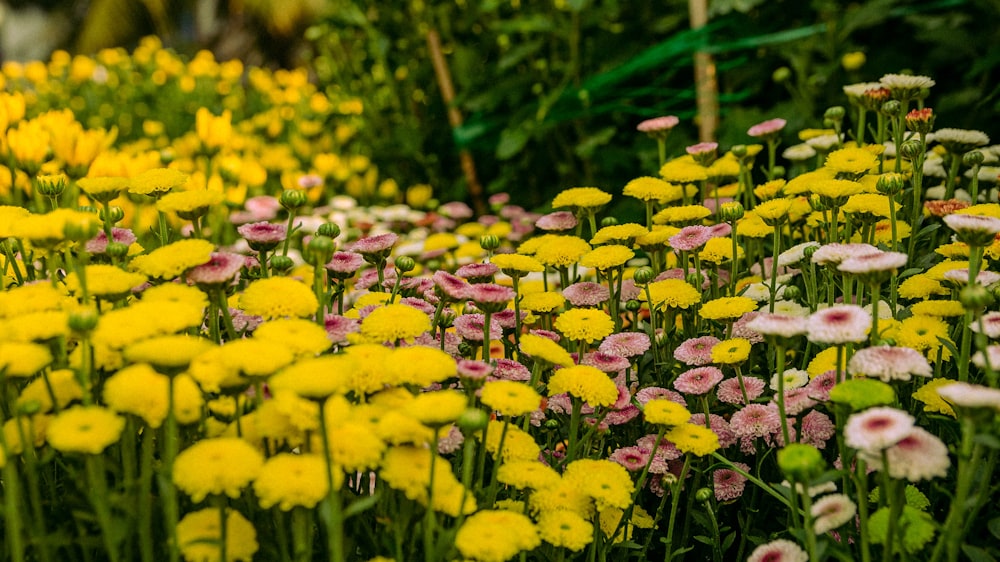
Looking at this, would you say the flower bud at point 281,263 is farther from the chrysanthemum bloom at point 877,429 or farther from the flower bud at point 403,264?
the chrysanthemum bloom at point 877,429

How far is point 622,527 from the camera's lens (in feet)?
3.45

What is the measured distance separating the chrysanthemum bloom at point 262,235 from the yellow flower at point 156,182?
0.10m

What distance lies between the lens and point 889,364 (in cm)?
86

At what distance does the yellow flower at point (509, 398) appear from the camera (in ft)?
2.83

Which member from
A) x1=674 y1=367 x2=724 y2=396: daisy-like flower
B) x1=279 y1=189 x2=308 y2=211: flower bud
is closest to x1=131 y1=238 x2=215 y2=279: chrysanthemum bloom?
x1=279 y1=189 x2=308 y2=211: flower bud

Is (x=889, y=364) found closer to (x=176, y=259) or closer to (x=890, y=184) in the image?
(x=890, y=184)

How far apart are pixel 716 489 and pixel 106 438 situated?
0.73 m

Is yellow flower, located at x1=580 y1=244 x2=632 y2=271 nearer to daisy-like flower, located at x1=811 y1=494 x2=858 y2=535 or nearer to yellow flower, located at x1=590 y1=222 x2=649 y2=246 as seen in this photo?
yellow flower, located at x1=590 y1=222 x2=649 y2=246

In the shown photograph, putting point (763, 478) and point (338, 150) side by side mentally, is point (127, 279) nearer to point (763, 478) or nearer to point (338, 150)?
point (763, 478)

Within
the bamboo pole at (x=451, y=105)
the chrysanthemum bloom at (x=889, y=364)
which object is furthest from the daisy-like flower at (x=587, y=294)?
the bamboo pole at (x=451, y=105)

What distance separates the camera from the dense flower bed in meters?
0.77

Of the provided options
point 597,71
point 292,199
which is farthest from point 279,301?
point 597,71

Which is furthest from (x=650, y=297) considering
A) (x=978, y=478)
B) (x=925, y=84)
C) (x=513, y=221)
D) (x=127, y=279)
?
(x=513, y=221)

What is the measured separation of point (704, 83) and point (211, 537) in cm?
205
